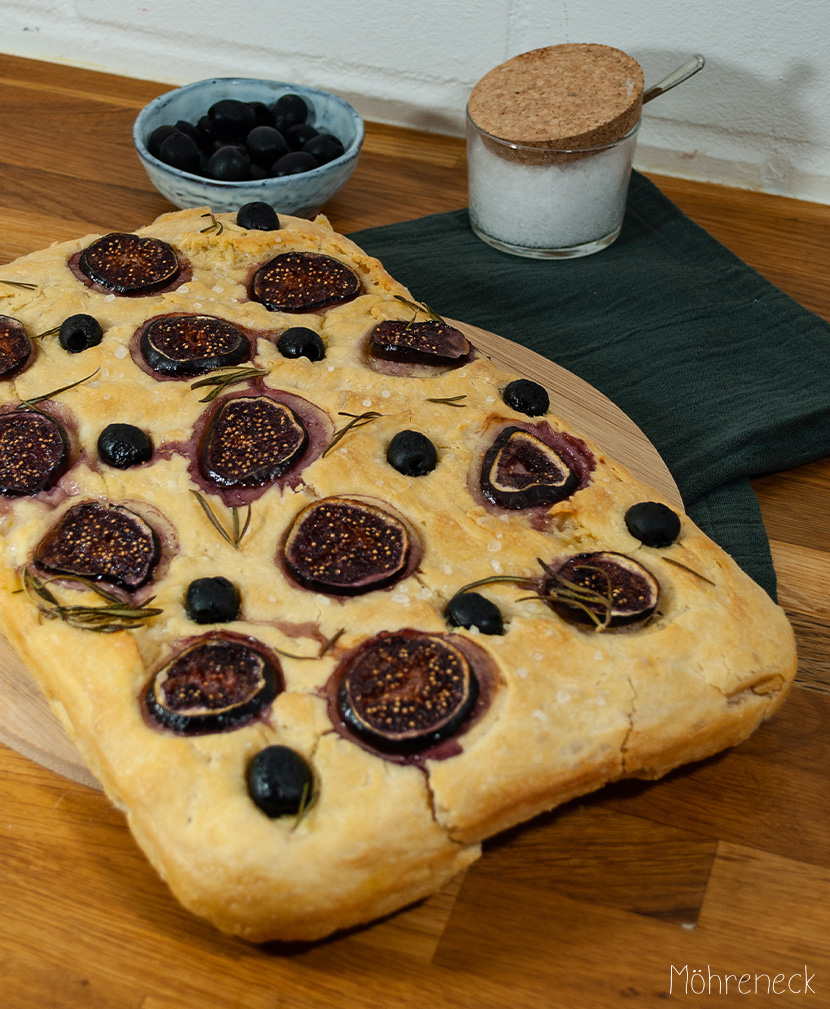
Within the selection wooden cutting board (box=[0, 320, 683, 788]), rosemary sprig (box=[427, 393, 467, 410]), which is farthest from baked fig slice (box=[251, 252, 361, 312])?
rosemary sprig (box=[427, 393, 467, 410])

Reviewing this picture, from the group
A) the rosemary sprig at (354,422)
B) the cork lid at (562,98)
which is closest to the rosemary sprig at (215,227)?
the rosemary sprig at (354,422)

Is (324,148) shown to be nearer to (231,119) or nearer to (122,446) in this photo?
(231,119)

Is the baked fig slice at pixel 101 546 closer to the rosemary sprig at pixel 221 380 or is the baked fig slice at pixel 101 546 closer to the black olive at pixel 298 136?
the rosemary sprig at pixel 221 380

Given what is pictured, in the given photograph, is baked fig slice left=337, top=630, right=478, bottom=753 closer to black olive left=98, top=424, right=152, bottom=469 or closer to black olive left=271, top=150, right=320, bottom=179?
black olive left=98, top=424, right=152, bottom=469

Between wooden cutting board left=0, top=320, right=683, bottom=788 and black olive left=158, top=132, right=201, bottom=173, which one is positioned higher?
black olive left=158, top=132, right=201, bottom=173

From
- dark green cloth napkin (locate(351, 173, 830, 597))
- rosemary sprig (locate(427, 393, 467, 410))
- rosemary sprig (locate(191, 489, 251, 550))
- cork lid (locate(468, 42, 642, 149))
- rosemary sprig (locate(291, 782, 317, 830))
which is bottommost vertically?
dark green cloth napkin (locate(351, 173, 830, 597))

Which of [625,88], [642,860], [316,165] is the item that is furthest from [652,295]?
[642,860]

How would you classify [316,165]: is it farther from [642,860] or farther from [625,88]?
[642,860]
